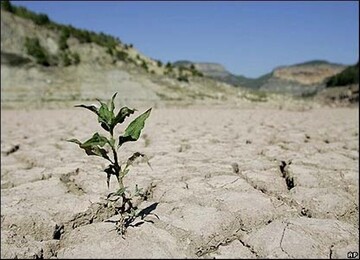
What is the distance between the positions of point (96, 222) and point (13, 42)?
15350 millimetres

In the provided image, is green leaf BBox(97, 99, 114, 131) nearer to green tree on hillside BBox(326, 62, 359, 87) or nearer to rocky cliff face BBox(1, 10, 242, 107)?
rocky cliff face BBox(1, 10, 242, 107)

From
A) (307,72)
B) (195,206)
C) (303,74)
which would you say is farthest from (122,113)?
(307,72)

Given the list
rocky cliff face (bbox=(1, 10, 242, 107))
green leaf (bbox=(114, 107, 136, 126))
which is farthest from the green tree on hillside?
green leaf (bbox=(114, 107, 136, 126))

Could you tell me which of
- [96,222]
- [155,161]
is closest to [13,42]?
[155,161]

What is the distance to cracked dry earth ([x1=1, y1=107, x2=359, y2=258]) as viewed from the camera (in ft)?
4.49

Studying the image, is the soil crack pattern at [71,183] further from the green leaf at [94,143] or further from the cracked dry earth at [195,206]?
the green leaf at [94,143]

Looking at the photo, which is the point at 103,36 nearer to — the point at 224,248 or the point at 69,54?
the point at 69,54

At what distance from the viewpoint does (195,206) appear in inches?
70.4

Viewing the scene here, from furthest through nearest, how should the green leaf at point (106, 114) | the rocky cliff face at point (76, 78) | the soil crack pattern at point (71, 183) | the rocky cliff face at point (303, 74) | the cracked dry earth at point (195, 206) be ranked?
1. the rocky cliff face at point (303, 74)
2. the rocky cliff face at point (76, 78)
3. the soil crack pattern at point (71, 183)
4. the green leaf at point (106, 114)
5. the cracked dry earth at point (195, 206)

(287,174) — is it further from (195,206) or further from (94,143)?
(94,143)

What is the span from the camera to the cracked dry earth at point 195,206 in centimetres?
137

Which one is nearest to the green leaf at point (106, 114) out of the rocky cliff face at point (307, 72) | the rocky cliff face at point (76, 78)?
the rocky cliff face at point (76, 78)

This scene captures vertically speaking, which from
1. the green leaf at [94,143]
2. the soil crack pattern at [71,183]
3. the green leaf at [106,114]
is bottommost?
the soil crack pattern at [71,183]

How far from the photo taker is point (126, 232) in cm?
144
